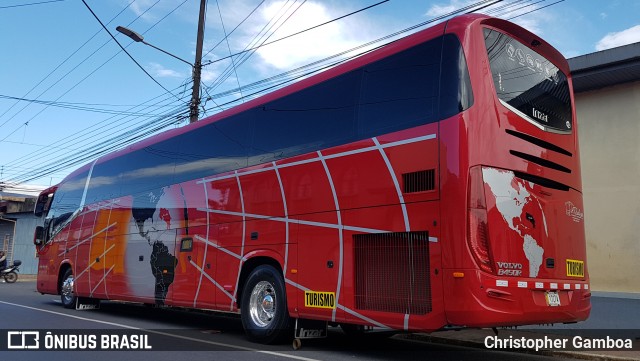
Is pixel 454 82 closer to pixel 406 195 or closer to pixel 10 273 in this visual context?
pixel 406 195

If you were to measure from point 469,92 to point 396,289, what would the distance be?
7.78 ft

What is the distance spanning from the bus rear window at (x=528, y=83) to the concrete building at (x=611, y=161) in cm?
694

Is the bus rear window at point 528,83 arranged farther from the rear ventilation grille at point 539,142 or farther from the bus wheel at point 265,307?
the bus wheel at point 265,307

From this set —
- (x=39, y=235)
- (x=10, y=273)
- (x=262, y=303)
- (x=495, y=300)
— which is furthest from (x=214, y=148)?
(x=10, y=273)

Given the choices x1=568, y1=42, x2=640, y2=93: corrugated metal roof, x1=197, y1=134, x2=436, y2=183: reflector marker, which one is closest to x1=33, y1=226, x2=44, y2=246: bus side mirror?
x1=197, y1=134, x2=436, y2=183: reflector marker

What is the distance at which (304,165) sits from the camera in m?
7.62

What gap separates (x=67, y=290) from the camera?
557 inches

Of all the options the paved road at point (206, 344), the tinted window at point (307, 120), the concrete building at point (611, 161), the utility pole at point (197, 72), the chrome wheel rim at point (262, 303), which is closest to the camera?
A: the paved road at point (206, 344)

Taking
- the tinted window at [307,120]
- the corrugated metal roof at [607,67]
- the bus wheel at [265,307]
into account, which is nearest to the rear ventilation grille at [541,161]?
the tinted window at [307,120]

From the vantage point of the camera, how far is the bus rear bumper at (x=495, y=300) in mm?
5418

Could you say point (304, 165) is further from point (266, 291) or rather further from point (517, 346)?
point (517, 346)

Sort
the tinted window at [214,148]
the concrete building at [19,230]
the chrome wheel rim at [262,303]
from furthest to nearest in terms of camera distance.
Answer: the concrete building at [19,230]
the tinted window at [214,148]
the chrome wheel rim at [262,303]

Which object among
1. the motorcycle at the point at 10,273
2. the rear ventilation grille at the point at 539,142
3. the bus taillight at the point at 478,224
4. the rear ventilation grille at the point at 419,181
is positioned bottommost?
the motorcycle at the point at 10,273

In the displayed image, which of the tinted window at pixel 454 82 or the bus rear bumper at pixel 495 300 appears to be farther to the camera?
the tinted window at pixel 454 82
